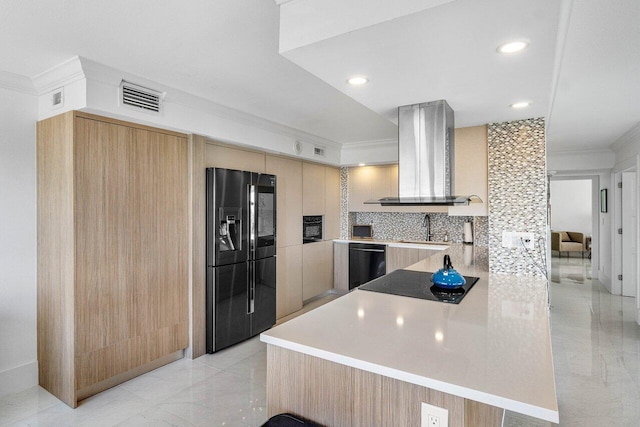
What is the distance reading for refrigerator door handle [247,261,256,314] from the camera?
12.3ft

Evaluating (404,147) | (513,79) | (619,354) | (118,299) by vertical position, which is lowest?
(619,354)

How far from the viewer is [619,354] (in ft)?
11.1

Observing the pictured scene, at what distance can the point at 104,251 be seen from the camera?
8.70 feet

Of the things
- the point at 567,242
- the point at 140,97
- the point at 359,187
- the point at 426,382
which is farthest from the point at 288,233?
the point at 567,242

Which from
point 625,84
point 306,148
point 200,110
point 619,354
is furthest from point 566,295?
point 200,110

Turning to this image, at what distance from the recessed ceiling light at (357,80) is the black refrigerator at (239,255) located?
73.0 inches

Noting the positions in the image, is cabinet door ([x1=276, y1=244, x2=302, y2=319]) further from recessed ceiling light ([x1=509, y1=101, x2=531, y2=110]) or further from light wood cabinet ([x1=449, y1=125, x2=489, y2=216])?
recessed ceiling light ([x1=509, y1=101, x2=531, y2=110])

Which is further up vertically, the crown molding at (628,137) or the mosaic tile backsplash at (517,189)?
the crown molding at (628,137)

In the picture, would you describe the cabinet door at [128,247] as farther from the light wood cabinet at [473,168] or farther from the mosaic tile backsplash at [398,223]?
the mosaic tile backsplash at [398,223]

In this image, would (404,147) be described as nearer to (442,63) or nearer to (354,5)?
(442,63)

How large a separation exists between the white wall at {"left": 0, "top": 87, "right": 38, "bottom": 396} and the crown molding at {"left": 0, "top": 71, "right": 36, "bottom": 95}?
Result: 0.12 feet

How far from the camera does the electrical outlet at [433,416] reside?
1157mm

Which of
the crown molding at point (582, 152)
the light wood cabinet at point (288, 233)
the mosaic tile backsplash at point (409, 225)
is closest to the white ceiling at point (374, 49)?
the light wood cabinet at point (288, 233)

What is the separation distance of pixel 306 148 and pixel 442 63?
313 centimetres
